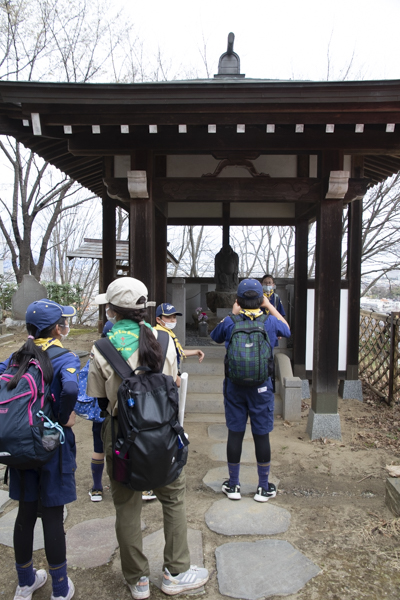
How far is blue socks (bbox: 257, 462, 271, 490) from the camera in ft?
11.0

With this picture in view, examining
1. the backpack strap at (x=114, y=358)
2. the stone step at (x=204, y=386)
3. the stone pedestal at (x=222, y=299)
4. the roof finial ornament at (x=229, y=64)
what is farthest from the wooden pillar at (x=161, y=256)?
the backpack strap at (x=114, y=358)

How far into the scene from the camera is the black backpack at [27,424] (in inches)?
78.7

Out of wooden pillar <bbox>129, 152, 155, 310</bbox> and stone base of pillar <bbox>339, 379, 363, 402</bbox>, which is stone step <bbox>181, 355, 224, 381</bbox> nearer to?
wooden pillar <bbox>129, 152, 155, 310</bbox>

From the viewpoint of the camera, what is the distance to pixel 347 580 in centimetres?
245

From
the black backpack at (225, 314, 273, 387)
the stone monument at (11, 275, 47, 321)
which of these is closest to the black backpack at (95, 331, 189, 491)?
the black backpack at (225, 314, 273, 387)

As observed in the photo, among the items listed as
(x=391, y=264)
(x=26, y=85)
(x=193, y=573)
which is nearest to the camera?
(x=193, y=573)

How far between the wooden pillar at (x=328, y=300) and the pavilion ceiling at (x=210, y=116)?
771mm

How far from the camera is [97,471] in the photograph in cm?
343

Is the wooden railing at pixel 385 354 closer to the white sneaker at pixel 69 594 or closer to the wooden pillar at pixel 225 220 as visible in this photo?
the wooden pillar at pixel 225 220

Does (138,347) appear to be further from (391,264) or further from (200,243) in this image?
(200,243)

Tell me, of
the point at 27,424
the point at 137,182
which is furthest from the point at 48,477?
the point at 137,182

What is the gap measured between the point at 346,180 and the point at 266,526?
143 inches

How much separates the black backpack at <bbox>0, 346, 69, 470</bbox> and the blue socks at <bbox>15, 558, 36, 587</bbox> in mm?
637

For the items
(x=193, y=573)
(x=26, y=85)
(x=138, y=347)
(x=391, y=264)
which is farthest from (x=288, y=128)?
(x=391, y=264)
